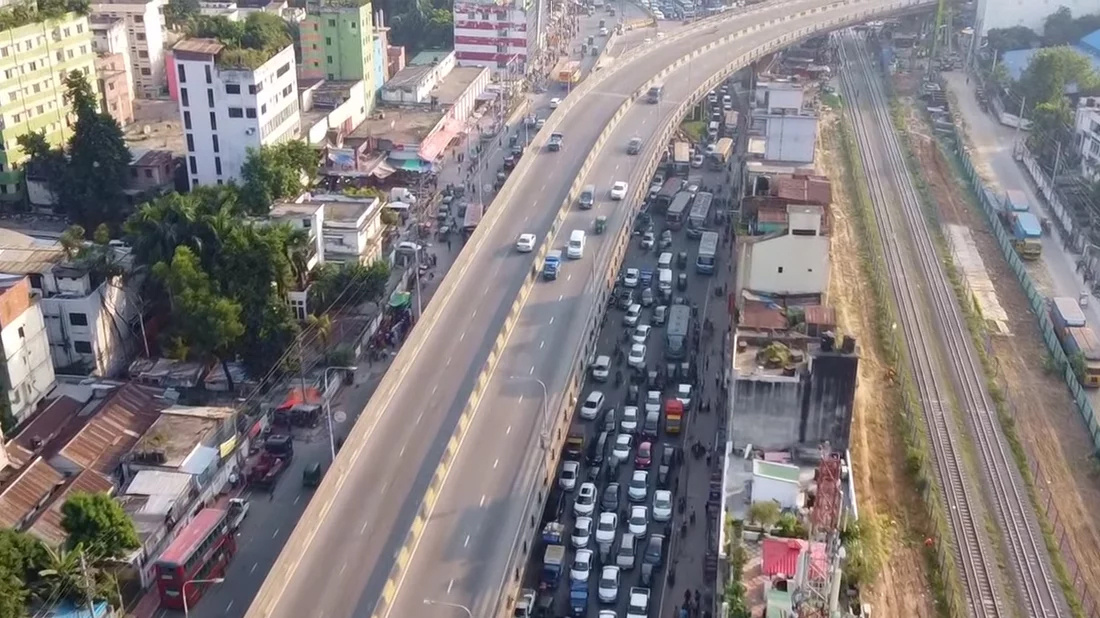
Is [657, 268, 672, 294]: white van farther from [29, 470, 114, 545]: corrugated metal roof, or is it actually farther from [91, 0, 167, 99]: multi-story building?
[91, 0, 167, 99]: multi-story building

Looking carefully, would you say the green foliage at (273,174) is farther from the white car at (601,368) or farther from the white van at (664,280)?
the white van at (664,280)

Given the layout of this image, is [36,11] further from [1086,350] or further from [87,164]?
[1086,350]

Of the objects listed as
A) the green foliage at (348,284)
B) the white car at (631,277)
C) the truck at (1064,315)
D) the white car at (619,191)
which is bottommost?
the white car at (631,277)

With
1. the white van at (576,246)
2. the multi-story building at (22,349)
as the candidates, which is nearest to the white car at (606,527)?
the white van at (576,246)

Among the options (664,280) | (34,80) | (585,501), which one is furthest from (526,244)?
(34,80)

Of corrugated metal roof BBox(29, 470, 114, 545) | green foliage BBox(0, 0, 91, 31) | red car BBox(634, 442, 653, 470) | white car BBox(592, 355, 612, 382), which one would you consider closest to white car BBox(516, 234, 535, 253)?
white car BBox(592, 355, 612, 382)

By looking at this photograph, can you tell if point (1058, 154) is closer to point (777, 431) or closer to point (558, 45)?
point (777, 431)

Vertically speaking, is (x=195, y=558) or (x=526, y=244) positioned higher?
(x=526, y=244)
